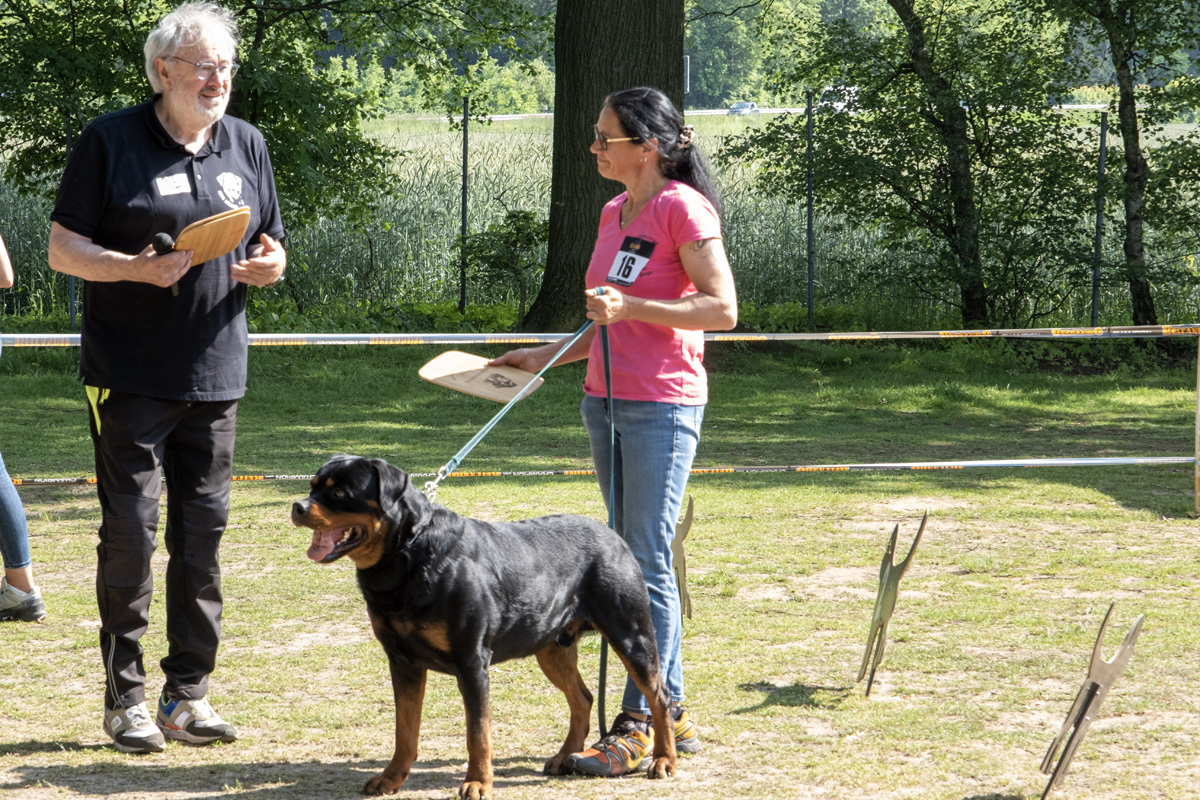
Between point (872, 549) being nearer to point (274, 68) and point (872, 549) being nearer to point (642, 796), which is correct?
point (642, 796)

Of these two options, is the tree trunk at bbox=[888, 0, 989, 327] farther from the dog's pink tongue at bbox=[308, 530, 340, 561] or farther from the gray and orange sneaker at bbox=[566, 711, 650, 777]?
the dog's pink tongue at bbox=[308, 530, 340, 561]

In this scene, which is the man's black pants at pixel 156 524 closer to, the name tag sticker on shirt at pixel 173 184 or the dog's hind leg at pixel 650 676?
the name tag sticker on shirt at pixel 173 184

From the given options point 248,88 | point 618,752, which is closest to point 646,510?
point 618,752

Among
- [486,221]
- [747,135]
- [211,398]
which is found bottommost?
[211,398]

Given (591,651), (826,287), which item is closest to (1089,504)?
(591,651)

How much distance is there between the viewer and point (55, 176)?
14062 millimetres

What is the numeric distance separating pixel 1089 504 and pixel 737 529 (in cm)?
245

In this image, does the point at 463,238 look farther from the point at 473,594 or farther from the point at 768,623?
the point at 473,594

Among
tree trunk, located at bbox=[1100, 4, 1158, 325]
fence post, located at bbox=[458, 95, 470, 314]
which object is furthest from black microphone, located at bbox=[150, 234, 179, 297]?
tree trunk, located at bbox=[1100, 4, 1158, 325]

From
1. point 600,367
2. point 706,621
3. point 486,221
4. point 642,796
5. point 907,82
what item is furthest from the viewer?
point 486,221

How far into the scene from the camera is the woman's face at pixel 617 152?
363cm

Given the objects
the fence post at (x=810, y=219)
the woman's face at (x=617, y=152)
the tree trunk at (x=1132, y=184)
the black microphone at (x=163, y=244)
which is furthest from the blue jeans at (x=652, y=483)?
the tree trunk at (x=1132, y=184)

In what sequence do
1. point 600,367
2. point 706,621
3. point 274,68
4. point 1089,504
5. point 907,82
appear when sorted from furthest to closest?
point 907,82 < point 274,68 < point 1089,504 < point 706,621 < point 600,367

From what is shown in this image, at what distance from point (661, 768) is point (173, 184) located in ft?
7.53
